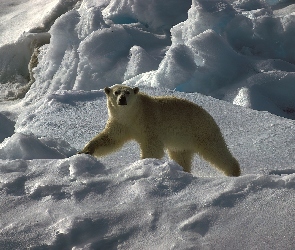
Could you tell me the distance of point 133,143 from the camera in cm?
441

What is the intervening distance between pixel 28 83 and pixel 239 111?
397 centimetres

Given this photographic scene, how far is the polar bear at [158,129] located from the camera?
3.43 m

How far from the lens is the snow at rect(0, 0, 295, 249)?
7.42ft

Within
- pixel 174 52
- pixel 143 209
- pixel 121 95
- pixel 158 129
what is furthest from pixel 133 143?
pixel 174 52

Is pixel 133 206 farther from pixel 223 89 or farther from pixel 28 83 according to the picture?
pixel 28 83

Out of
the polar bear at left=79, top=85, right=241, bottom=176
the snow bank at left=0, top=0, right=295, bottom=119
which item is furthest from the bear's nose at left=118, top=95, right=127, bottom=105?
the snow bank at left=0, top=0, right=295, bottom=119

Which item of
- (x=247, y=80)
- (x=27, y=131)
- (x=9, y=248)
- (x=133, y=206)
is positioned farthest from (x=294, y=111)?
(x=9, y=248)

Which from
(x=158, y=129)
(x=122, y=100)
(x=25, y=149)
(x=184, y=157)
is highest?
(x=122, y=100)

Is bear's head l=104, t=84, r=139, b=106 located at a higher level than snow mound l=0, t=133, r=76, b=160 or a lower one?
higher

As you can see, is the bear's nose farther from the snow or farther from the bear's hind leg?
the bear's hind leg

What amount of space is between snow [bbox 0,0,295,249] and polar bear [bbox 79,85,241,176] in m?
0.26

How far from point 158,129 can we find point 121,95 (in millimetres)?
335

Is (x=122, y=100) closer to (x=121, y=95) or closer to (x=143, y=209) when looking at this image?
(x=121, y=95)

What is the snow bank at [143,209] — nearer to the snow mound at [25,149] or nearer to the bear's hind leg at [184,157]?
the bear's hind leg at [184,157]
